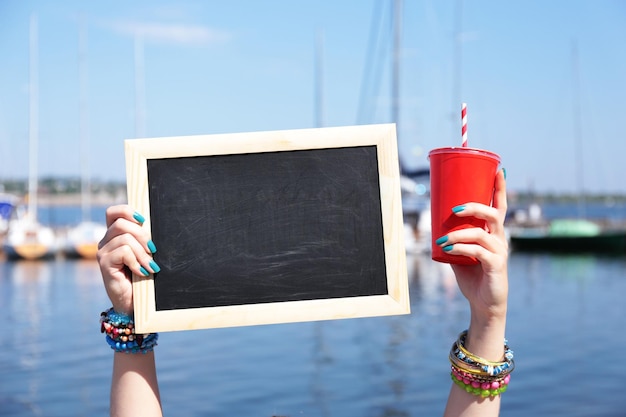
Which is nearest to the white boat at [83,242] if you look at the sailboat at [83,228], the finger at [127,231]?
the sailboat at [83,228]

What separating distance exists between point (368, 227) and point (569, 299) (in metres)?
19.9

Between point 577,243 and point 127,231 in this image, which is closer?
point 127,231

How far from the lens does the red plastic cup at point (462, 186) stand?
1.86m

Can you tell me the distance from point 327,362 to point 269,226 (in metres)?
10.3

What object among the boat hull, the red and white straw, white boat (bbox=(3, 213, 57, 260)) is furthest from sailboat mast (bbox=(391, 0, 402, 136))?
the red and white straw

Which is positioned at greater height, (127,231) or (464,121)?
(464,121)

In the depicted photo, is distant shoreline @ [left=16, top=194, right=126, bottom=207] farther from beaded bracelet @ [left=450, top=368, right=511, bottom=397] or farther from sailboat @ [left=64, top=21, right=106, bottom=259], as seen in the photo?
beaded bracelet @ [left=450, top=368, right=511, bottom=397]

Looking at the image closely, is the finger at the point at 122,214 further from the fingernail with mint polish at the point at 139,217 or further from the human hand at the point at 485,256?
the human hand at the point at 485,256

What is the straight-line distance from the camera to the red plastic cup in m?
1.86

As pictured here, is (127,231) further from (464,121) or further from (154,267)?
(464,121)

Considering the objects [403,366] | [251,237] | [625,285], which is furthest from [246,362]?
[625,285]

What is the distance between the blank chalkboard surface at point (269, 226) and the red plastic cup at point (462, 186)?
0.41 feet

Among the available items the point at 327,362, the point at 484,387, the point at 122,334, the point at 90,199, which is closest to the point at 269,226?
the point at 122,334

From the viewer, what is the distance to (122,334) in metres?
1.94
